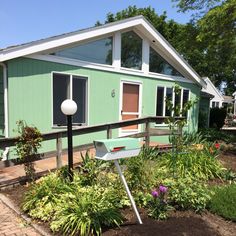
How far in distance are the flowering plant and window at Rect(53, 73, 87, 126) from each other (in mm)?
4539

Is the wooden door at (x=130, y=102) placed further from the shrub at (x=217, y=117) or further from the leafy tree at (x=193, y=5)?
the shrub at (x=217, y=117)

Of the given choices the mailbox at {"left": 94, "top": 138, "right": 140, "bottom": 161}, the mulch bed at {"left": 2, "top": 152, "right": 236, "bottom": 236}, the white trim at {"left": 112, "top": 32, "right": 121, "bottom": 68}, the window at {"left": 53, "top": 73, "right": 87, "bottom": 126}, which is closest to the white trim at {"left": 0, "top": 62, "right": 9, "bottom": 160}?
the window at {"left": 53, "top": 73, "right": 87, "bottom": 126}

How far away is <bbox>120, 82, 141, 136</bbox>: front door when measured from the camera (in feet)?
31.4

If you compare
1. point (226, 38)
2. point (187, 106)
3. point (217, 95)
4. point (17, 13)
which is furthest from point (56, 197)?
point (217, 95)

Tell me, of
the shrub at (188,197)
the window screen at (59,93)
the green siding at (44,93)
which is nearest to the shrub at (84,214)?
the shrub at (188,197)

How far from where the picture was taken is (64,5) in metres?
10.0

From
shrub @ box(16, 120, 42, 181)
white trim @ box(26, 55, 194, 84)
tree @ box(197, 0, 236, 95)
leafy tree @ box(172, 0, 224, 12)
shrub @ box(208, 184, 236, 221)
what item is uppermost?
leafy tree @ box(172, 0, 224, 12)

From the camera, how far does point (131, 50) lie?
977 centimetres

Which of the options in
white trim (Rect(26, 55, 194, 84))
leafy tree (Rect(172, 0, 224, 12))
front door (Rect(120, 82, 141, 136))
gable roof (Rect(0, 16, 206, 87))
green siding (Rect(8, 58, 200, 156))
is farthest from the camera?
leafy tree (Rect(172, 0, 224, 12))

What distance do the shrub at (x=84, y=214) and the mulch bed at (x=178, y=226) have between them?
0.47 ft

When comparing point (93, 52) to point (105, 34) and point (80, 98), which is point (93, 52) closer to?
point (105, 34)

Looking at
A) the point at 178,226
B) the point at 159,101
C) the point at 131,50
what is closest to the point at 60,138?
the point at 178,226

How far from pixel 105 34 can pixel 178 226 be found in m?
6.59

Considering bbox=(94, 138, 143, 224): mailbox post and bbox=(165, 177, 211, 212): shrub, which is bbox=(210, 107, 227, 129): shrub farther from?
bbox=(94, 138, 143, 224): mailbox post
